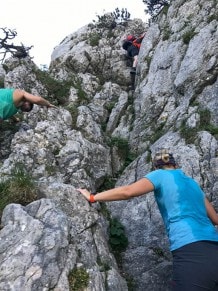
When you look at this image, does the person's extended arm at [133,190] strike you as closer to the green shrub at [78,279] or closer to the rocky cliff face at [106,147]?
the rocky cliff face at [106,147]

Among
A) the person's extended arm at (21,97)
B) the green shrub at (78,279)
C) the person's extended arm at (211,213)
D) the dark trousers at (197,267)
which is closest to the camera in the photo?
the dark trousers at (197,267)

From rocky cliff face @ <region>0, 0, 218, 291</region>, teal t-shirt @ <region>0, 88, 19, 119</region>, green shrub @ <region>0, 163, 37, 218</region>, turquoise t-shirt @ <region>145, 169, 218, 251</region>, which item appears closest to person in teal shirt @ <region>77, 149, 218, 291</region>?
turquoise t-shirt @ <region>145, 169, 218, 251</region>

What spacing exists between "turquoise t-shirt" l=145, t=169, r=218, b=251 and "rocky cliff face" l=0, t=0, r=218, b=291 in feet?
5.87

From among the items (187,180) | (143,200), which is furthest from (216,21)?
(187,180)

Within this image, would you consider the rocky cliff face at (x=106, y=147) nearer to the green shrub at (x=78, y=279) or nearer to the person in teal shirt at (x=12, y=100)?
the green shrub at (x=78, y=279)

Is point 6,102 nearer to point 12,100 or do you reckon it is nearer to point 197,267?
point 12,100

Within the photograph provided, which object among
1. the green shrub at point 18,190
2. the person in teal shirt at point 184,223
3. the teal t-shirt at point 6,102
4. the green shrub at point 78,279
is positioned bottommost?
the green shrub at point 78,279

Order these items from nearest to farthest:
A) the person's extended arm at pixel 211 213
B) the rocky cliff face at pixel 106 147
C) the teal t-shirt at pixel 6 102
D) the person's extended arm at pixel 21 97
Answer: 1. the person's extended arm at pixel 211 213
2. the rocky cliff face at pixel 106 147
3. the teal t-shirt at pixel 6 102
4. the person's extended arm at pixel 21 97

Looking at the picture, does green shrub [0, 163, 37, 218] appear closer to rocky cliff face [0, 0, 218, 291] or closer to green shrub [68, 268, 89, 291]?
rocky cliff face [0, 0, 218, 291]

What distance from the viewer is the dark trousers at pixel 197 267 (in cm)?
508

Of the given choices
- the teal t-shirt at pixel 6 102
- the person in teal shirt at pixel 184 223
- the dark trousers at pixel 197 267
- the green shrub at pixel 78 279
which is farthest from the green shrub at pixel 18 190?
the dark trousers at pixel 197 267

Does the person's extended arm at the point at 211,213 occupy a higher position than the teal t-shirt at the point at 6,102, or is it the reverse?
the teal t-shirt at the point at 6,102

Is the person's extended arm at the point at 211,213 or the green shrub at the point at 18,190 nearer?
the person's extended arm at the point at 211,213

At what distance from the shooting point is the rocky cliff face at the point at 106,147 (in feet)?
20.9
